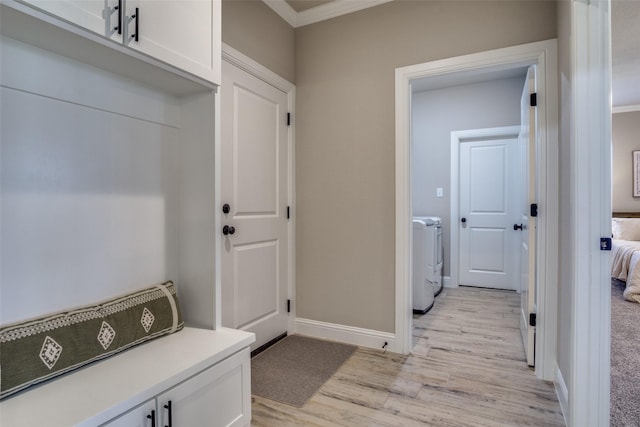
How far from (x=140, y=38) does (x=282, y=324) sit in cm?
215

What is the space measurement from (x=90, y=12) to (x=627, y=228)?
6.41 metres

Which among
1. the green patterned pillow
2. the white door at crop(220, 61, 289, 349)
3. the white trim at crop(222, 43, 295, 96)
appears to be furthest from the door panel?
the green patterned pillow

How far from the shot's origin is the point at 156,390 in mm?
1071

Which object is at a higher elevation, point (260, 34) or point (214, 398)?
point (260, 34)

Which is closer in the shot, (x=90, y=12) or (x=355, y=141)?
(x=90, y=12)

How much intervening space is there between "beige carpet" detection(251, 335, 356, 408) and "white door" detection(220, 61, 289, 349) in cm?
15

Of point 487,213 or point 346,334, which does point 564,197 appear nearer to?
point 346,334

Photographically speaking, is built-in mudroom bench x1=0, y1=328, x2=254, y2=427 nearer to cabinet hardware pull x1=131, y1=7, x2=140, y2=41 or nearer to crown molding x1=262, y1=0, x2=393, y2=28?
cabinet hardware pull x1=131, y1=7, x2=140, y2=41

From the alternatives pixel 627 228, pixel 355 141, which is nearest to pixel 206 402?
pixel 355 141

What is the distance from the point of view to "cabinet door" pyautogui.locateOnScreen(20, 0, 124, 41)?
96 cm

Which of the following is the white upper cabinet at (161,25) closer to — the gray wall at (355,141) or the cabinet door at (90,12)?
the cabinet door at (90,12)

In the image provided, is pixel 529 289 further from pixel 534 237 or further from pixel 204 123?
pixel 204 123

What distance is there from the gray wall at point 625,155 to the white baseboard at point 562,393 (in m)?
4.96

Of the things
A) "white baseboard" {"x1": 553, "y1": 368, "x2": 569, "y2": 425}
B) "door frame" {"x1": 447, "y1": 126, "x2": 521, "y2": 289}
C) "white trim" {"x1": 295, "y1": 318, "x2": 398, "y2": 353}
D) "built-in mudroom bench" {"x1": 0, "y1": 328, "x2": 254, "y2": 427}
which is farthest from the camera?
"door frame" {"x1": 447, "y1": 126, "x2": 521, "y2": 289}
